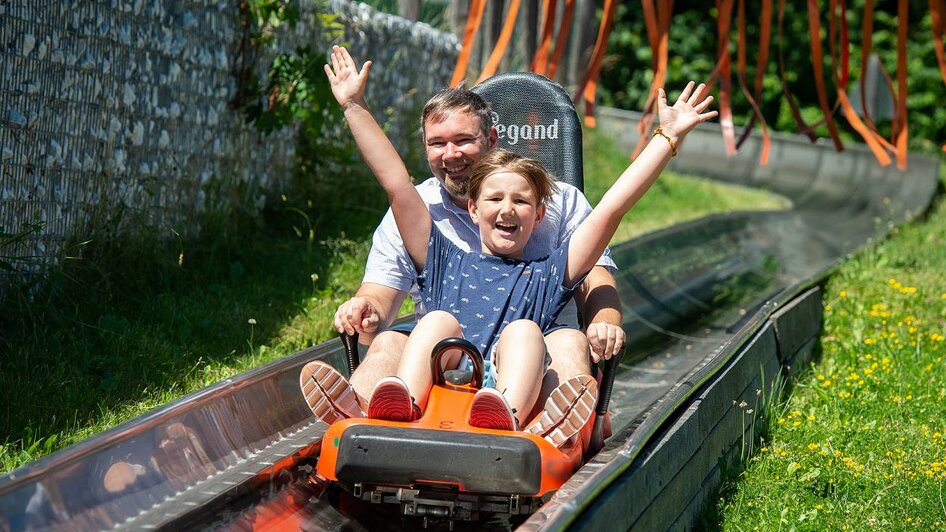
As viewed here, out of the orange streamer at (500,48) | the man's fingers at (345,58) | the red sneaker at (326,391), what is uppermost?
the orange streamer at (500,48)

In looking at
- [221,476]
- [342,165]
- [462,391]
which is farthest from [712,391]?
[342,165]

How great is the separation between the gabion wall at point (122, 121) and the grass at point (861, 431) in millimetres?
2756

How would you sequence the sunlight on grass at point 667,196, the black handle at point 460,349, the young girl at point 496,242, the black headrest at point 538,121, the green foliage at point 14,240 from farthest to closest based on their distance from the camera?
1. the sunlight on grass at point 667,196
2. the black headrest at point 538,121
3. the green foliage at point 14,240
4. the young girl at point 496,242
5. the black handle at point 460,349

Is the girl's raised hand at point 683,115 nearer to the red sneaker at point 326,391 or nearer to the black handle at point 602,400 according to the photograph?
the black handle at point 602,400

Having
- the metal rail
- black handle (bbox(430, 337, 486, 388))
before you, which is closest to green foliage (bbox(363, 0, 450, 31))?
the metal rail

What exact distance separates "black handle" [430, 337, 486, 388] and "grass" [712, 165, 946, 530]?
830mm

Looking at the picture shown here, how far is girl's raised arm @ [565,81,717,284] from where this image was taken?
3.15m

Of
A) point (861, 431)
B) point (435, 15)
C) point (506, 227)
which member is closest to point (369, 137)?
point (506, 227)

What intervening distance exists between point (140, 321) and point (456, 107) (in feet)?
5.71

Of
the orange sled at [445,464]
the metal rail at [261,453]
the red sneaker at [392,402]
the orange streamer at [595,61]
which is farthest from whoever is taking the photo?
the orange streamer at [595,61]

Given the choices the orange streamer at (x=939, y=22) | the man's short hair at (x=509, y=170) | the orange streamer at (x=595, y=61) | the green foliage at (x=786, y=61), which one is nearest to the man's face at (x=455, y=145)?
the man's short hair at (x=509, y=170)

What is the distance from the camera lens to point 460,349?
9.84ft

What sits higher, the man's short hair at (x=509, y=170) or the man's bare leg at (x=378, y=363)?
the man's short hair at (x=509, y=170)

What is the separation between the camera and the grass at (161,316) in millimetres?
3646
